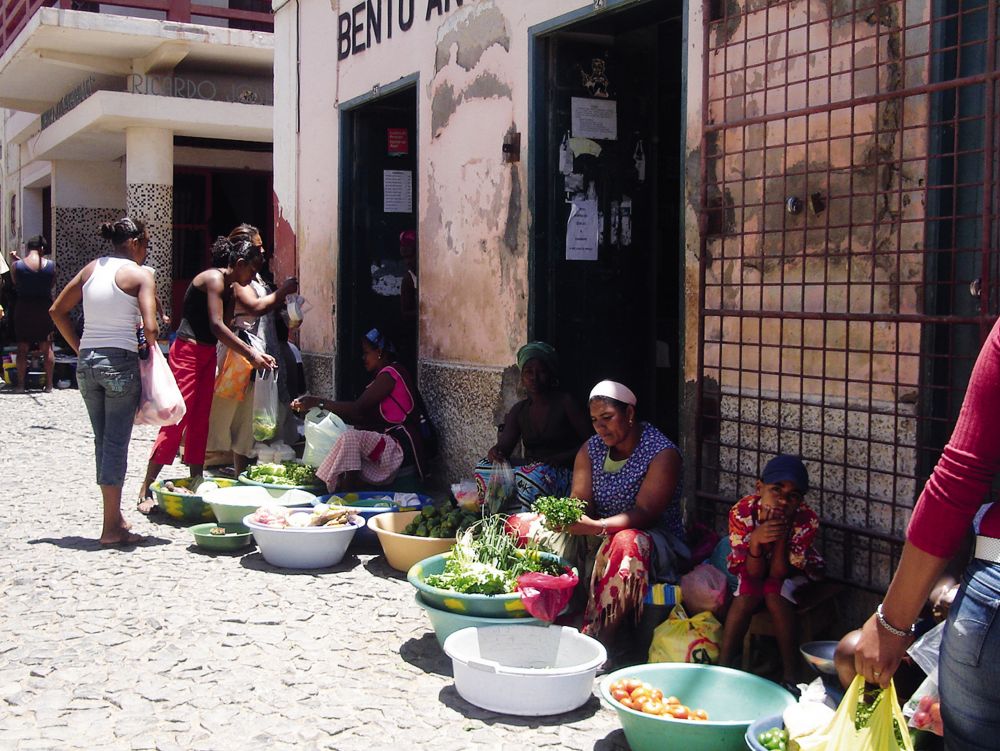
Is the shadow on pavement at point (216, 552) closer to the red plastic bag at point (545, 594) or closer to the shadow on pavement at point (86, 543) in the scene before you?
the shadow on pavement at point (86, 543)

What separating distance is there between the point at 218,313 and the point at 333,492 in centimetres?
142

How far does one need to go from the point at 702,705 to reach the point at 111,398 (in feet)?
13.0

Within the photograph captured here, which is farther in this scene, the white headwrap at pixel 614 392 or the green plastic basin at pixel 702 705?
the white headwrap at pixel 614 392

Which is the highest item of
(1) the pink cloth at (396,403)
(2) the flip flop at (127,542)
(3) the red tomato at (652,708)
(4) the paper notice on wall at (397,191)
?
(4) the paper notice on wall at (397,191)

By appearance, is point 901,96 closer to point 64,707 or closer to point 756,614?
point 756,614

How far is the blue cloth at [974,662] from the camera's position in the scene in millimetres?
1962

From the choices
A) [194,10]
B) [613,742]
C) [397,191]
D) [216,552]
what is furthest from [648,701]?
[194,10]

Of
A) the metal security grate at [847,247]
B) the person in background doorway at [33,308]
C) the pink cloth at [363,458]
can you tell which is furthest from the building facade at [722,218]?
the person in background doorway at [33,308]

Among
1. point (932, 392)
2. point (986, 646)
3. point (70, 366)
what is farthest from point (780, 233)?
point (70, 366)

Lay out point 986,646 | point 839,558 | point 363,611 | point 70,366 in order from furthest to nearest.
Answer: point 70,366
point 363,611
point 839,558
point 986,646

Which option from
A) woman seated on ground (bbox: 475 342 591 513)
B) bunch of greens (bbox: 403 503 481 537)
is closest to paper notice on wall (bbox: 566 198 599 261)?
woman seated on ground (bbox: 475 342 591 513)

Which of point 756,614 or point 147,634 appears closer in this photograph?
point 756,614

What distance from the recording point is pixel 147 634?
485 cm

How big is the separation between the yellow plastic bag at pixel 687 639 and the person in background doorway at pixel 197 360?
400cm
